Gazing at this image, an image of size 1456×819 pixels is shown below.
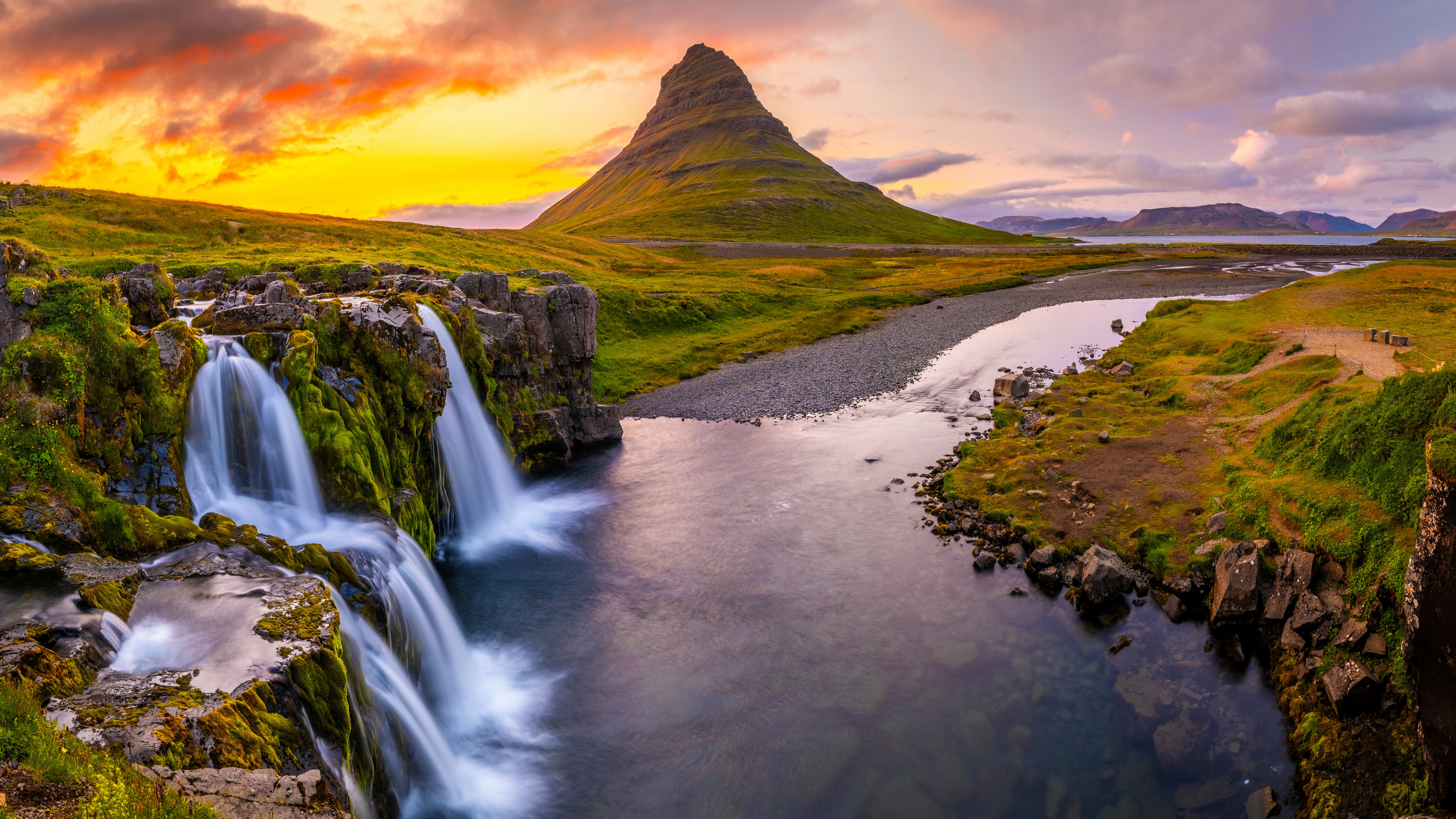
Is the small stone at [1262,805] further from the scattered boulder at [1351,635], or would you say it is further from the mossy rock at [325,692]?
the mossy rock at [325,692]

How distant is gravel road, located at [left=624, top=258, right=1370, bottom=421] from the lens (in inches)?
2004

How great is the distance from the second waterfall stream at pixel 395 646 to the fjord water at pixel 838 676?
1333 millimetres

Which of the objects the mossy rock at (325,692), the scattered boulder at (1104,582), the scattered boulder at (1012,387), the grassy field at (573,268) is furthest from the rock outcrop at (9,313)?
the scattered boulder at (1012,387)

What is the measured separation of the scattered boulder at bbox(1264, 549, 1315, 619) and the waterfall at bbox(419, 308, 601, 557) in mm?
24841

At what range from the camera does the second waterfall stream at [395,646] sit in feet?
53.3

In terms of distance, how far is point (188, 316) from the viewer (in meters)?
27.6

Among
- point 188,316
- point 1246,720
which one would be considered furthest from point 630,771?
point 188,316

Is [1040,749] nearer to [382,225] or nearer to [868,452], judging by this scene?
[868,452]

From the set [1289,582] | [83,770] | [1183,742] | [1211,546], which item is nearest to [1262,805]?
[1183,742]

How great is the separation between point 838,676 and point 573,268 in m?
89.9

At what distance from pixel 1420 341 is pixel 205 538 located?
189 ft

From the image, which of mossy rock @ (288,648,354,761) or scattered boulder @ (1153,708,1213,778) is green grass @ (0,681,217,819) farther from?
scattered boulder @ (1153,708,1213,778)

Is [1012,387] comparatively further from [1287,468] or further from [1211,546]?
A: [1211,546]

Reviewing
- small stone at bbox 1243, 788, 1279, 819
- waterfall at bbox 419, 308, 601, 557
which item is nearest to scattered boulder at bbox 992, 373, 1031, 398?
waterfall at bbox 419, 308, 601, 557
